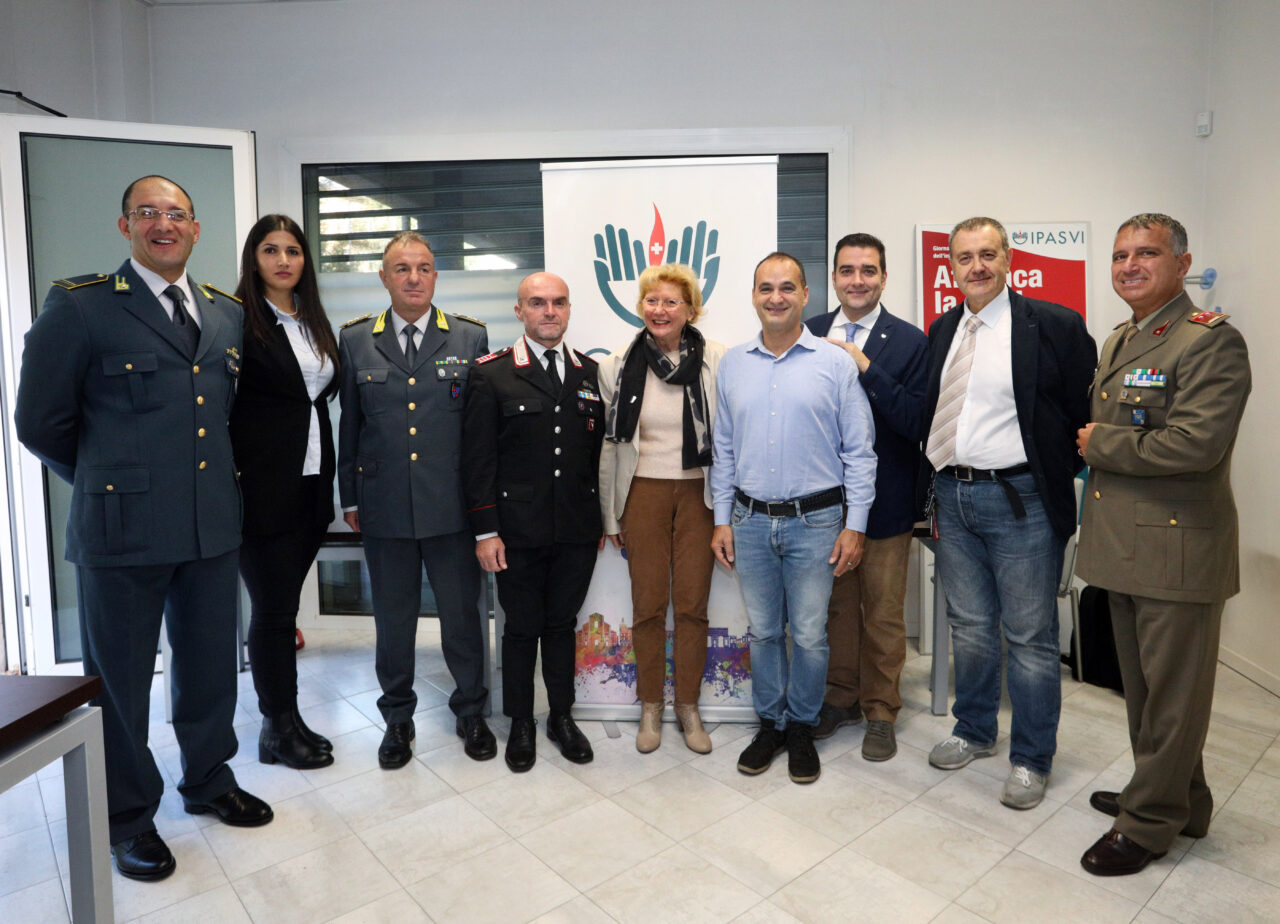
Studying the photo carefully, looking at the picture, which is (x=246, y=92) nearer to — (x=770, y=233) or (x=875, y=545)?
(x=770, y=233)

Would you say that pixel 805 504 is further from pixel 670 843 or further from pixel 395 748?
pixel 395 748

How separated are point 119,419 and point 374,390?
762 millimetres

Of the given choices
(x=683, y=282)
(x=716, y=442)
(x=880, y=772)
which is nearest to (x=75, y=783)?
(x=716, y=442)

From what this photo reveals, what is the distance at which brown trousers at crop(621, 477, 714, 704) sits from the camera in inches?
110

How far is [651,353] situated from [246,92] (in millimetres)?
3086

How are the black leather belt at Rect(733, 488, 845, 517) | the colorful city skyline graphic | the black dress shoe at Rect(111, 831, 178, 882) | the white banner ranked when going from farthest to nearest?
the white banner, the colorful city skyline graphic, the black leather belt at Rect(733, 488, 845, 517), the black dress shoe at Rect(111, 831, 178, 882)

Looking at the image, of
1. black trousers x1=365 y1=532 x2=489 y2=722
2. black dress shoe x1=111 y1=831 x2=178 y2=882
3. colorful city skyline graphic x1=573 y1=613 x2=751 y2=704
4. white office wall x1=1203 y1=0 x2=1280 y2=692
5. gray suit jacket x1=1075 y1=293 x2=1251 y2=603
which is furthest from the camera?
white office wall x1=1203 y1=0 x2=1280 y2=692

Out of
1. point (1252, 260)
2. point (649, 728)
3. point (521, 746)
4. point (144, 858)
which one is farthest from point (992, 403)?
point (144, 858)

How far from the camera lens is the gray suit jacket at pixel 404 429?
267cm

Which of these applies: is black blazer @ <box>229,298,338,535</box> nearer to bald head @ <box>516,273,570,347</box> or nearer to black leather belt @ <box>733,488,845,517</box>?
bald head @ <box>516,273,570,347</box>

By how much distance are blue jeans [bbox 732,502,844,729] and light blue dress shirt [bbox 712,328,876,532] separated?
10 centimetres

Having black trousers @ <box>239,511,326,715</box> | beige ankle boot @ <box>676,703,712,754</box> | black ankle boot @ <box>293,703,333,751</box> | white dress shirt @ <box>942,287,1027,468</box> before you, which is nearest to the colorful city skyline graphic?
beige ankle boot @ <box>676,703,712,754</box>

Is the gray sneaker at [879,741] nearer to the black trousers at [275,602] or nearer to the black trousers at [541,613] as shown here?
the black trousers at [541,613]

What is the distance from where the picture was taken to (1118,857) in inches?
83.6
